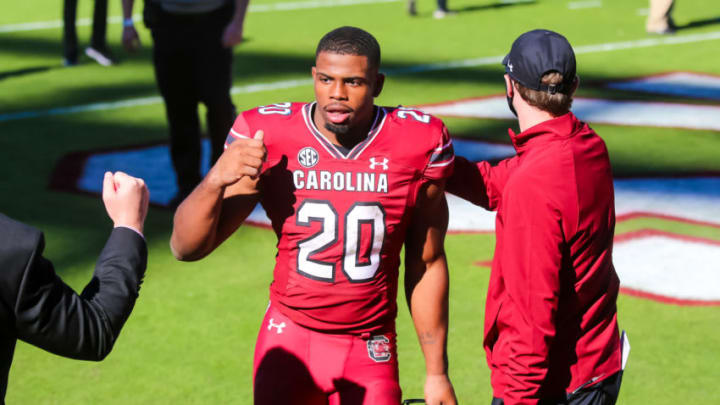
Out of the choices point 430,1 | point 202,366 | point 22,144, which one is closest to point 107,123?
point 22,144

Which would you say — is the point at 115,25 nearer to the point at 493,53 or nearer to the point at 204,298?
the point at 493,53

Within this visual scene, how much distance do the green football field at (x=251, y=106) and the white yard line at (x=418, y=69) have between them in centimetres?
4

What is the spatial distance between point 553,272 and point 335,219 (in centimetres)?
84

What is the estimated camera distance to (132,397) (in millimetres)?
5141

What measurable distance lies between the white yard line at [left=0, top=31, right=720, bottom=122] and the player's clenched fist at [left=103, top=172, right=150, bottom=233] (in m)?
8.33

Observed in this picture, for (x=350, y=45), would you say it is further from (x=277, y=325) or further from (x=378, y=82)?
(x=277, y=325)

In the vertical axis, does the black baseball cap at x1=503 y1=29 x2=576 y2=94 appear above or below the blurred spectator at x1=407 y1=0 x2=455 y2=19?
above

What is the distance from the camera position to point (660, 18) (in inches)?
607

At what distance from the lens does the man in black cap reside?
10.4 feet

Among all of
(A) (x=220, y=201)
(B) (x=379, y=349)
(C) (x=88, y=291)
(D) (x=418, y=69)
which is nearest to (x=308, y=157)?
(A) (x=220, y=201)

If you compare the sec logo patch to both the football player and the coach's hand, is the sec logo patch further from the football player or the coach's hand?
the coach's hand

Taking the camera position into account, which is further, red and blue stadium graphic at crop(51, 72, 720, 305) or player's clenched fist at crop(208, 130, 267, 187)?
red and blue stadium graphic at crop(51, 72, 720, 305)

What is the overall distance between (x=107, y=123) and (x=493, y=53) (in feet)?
19.4

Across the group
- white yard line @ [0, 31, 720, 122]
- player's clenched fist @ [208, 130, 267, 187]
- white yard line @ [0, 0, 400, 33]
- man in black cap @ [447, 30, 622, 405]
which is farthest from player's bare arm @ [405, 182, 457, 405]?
white yard line @ [0, 0, 400, 33]
